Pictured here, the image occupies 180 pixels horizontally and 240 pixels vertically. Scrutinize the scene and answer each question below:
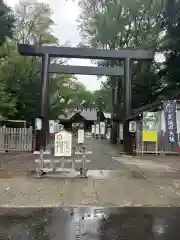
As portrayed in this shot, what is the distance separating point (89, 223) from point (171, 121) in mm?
15415

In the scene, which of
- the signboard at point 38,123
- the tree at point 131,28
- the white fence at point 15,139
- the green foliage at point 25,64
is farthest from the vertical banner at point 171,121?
the green foliage at point 25,64

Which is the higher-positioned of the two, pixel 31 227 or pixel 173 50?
pixel 173 50

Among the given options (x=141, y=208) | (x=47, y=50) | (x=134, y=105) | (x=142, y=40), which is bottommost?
(x=141, y=208)

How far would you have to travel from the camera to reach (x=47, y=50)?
68.7 ft

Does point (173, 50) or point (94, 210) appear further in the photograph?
point (173, 50)

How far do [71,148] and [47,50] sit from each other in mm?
11958

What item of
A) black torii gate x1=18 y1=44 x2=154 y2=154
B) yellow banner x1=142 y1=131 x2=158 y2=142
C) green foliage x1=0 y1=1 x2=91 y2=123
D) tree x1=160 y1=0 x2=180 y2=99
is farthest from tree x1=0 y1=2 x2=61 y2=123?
yellow banner x1=142 y1=131 x2=158 y2=142

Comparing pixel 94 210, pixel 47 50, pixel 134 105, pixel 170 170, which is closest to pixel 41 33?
pixel 134 105

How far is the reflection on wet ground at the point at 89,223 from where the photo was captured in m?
4.77

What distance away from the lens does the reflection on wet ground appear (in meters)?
4.77

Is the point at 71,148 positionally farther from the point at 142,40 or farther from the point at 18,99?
the point at 142,40

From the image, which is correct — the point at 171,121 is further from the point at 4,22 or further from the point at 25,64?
the point at 25,64

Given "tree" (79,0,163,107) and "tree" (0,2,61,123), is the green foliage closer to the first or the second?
"tree" (0,2,61,123)

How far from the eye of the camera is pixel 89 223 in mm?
5418
